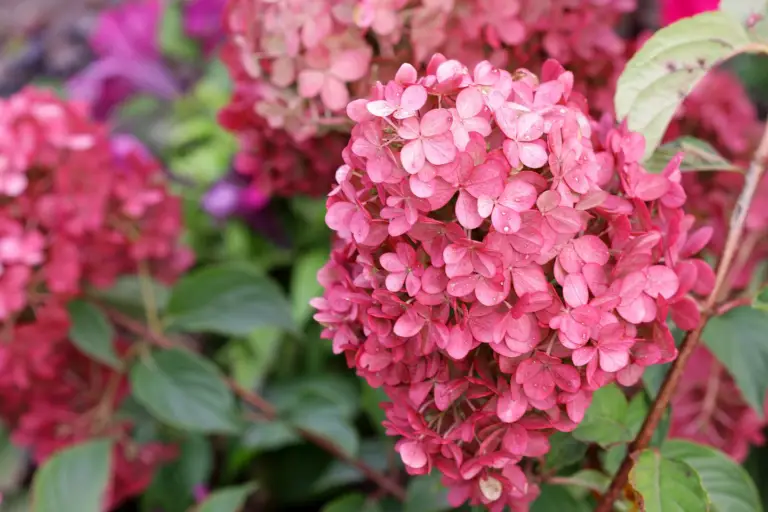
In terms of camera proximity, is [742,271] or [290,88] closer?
[290,88]

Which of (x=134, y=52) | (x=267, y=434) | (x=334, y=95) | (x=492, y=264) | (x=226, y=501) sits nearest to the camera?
(x=492, y=264)

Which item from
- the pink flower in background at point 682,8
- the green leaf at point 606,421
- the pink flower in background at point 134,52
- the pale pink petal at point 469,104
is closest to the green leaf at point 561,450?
the green leaf at point 606,421

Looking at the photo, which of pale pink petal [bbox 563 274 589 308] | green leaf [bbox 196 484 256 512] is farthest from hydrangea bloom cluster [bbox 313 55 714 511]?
green leaf [bbox 196 484 256 512]

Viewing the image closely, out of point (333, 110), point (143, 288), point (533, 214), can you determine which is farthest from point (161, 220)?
point (533, 214)

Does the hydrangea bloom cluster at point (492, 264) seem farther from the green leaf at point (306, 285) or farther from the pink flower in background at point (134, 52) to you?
the pink flower in background at point (134, 52)

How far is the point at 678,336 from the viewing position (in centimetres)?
58

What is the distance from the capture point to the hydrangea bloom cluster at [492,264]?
428mm

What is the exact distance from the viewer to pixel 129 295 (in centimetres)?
96

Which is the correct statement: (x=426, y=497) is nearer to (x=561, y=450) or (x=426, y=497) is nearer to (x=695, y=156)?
(x=561, y=450)

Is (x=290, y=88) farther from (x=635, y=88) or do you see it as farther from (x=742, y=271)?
(x=742, y=271)

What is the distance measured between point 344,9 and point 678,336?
395 millimetres

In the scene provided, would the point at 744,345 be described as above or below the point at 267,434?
above

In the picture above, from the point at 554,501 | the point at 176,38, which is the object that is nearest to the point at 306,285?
the point at 554,501

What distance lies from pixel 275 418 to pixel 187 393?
0.15m
